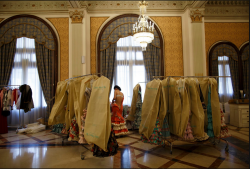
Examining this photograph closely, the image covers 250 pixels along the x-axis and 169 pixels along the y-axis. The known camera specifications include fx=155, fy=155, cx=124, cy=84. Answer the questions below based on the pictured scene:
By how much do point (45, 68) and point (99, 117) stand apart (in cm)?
431

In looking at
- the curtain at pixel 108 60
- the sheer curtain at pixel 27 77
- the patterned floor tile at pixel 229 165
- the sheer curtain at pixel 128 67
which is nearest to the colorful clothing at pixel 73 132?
the patterned floor tile at pixel 229 165

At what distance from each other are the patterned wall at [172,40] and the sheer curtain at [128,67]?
3.32 ft

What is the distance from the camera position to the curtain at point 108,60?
561cm

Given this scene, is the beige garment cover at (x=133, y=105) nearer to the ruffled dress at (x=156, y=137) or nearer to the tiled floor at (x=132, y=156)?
the tiled floor at (x=132, y=156)

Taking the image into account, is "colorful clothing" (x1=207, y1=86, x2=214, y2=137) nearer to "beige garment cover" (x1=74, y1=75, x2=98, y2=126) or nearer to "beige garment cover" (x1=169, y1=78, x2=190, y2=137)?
"beige garment cover" (x1=169, y1=78, x2=190, y2=137)

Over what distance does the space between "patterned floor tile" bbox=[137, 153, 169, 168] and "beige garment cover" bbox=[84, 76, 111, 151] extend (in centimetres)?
82

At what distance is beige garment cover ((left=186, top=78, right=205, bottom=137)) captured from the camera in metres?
2.76

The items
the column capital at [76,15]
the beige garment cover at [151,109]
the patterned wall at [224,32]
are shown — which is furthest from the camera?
the patterned wall at [224,32]

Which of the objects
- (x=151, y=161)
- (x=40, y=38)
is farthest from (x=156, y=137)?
(x=40, y=38)

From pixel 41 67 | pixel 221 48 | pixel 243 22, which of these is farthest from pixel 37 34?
pixel 243 22

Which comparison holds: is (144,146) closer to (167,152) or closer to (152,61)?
(167,152)

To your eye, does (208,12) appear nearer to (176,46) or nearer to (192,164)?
(176,46)

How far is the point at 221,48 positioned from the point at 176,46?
5.92ft

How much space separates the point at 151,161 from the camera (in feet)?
8.59
